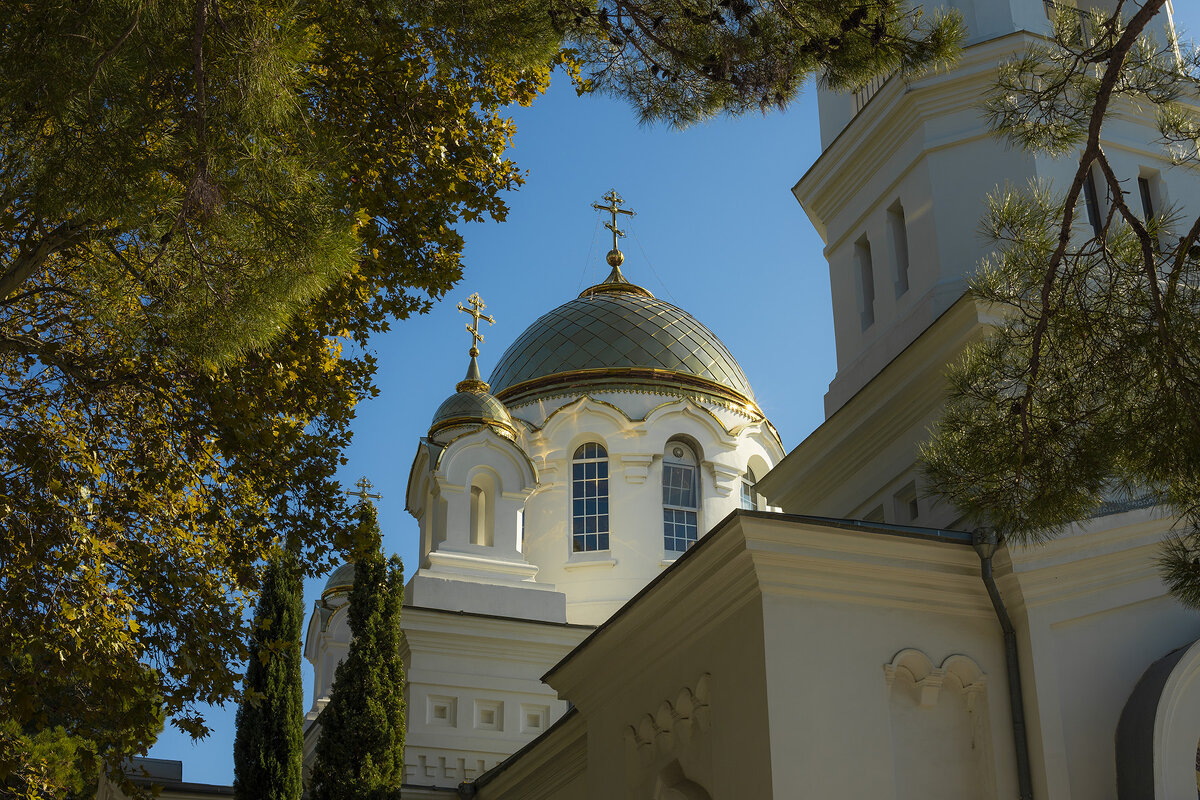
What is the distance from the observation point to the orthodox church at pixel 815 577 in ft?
35.6

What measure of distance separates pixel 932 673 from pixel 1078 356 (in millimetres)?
3959

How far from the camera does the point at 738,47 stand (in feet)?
26.9

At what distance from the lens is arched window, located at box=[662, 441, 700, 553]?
2294 cm

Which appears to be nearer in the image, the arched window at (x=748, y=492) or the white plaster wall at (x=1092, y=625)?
the white plaster wall at (x=1092, y=625)

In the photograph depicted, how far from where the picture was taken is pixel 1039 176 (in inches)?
568

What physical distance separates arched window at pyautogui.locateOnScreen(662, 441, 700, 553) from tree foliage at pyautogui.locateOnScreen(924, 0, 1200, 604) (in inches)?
561

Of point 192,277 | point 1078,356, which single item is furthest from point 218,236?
point 1078,356

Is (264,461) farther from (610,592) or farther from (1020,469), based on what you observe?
(610,592)

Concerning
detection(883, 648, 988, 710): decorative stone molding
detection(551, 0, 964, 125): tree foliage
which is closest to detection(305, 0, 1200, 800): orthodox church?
detection(883, 648, 988, 710): decorative stone molding

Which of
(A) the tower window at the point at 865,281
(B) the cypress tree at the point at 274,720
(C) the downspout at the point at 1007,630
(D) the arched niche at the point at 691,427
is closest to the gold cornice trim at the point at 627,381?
(D) the arched niche at the point at 691,427

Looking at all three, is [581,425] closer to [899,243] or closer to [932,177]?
[899,243]

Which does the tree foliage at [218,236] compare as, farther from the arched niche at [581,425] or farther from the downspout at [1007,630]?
the arched niche at [581,425]

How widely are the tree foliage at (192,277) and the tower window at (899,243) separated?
603cm

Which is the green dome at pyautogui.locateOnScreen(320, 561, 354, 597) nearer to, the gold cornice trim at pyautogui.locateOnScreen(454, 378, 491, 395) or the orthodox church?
the orthodox church
